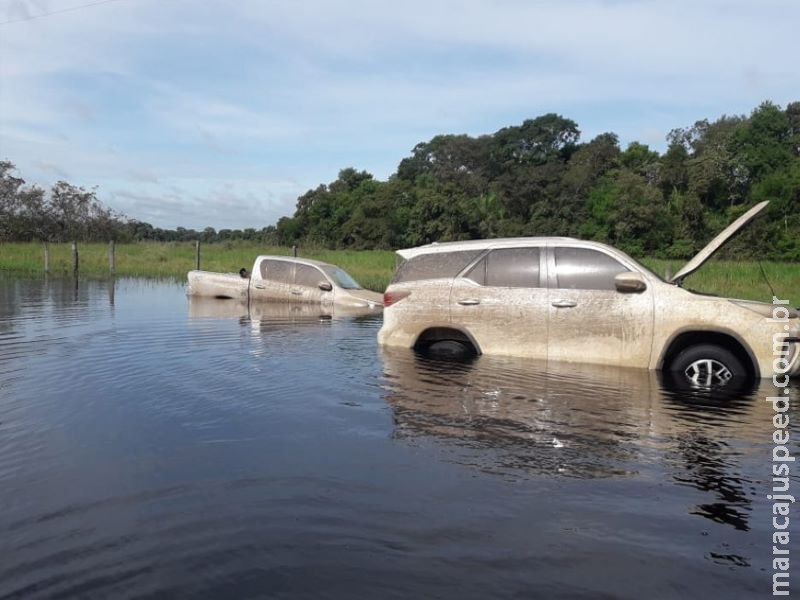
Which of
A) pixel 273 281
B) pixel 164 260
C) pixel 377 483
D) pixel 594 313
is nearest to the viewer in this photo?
pixel 377 483

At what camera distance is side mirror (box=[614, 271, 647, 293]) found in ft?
25.1

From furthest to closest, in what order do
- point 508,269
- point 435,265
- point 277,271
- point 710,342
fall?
point 277,271, point 435,265, point 508,269, point 710,342

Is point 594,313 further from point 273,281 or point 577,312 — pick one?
point 273,281

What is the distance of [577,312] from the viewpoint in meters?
8.02

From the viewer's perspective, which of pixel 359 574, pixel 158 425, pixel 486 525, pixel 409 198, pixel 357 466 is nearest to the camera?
pixel 359 574

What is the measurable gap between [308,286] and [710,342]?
11768mm

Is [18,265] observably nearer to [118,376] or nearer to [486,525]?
[118,376]

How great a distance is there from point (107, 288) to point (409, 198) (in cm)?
3971

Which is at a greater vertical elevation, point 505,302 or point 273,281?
point 273,281

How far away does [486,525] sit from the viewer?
3.72 meters

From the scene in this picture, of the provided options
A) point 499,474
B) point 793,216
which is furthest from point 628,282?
point 793,216

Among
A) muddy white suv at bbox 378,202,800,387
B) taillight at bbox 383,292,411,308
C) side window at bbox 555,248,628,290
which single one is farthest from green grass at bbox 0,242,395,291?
side window at bbox 555,248,628,290

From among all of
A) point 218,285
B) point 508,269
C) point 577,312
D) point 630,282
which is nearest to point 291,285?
point 218,285

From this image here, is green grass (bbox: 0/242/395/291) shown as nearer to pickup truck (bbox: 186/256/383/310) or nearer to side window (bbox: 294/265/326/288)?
pickup truck (bbox: 186/256/383/310)
